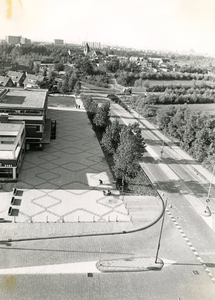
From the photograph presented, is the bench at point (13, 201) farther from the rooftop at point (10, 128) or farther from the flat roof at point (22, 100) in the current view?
the flat roof at point (22, 100)

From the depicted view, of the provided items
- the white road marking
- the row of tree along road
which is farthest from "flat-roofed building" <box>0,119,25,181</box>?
the white road marking

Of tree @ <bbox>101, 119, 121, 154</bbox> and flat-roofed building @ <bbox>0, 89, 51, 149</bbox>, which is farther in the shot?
flat-roofed building @ <bbox>0, 89, 51, 149</bbox>

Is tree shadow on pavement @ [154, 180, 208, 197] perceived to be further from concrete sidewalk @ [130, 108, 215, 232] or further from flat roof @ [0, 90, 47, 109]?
flat roof @ [0, 90, 47, 109]

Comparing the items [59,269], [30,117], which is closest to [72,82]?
[30,117]

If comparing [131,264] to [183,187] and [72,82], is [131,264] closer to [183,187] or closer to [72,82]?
[183,187]

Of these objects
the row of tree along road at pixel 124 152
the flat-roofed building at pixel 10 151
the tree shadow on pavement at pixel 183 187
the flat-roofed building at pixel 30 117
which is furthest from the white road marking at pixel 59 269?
the flat-roofed building at pixel 30 117
